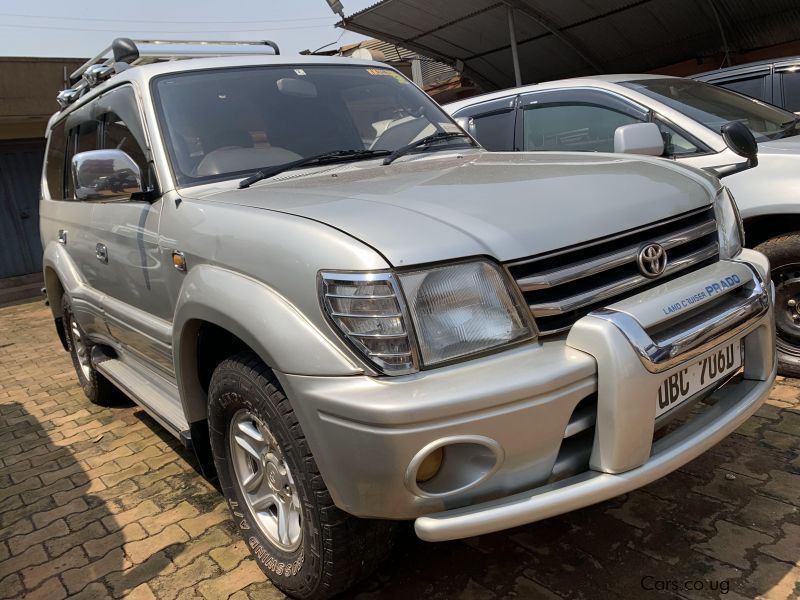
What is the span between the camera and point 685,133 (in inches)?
Result: 157

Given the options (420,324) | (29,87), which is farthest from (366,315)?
(29,87)

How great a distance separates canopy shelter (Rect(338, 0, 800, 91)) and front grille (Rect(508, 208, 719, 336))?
771 cm

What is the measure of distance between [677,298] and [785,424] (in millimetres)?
1678

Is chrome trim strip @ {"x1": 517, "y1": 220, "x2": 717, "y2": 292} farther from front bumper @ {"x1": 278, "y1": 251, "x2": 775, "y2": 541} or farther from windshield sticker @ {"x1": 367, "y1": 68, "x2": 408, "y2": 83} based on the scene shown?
windshield sticker @ {"x1": 367, "y1": 68, "x2": 408, "y2": 83}

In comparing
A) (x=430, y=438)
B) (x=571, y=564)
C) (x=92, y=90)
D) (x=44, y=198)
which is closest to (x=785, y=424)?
(x=571, y=564)

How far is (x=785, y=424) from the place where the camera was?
3.12 meters

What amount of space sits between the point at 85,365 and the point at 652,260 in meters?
4.08

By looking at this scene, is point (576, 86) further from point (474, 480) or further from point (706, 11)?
point (706, 11)

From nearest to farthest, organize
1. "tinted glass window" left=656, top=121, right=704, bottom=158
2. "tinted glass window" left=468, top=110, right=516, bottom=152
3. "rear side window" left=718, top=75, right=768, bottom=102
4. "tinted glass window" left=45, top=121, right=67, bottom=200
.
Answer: "tinted glass window" left=656, top=121, right=704, bottom=158
"tinted glass window" left=45, top=121, right=67, bottom=200
"tinted glass window" left=468, top=110, right=516, bottom=152
"rear side window" left=718, top=75, right=768, bottom=102

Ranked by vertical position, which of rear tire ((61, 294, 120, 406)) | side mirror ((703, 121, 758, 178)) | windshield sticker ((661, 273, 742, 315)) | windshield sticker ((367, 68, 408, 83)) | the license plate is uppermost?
windshield sticker ((367, 68, 408, 83))

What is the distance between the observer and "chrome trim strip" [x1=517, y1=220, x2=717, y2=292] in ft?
5.94

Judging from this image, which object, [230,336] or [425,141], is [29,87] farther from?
[230,336]

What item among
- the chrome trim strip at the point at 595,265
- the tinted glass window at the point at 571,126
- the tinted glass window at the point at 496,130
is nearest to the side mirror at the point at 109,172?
the chrome trim strip at the point at 595,265

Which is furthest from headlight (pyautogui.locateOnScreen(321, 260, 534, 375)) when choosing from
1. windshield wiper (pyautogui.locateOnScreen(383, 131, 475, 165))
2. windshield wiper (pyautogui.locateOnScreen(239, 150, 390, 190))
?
windshield wiper (pyautogui.locateOnScreen(383, 131, 475, 165))
